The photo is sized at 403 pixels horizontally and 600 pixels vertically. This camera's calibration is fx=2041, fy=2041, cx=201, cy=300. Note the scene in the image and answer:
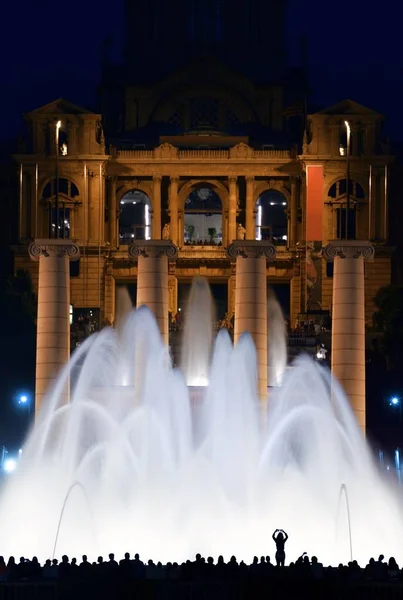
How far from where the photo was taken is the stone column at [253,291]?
9500cm

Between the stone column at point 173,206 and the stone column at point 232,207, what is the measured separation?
3.46 m

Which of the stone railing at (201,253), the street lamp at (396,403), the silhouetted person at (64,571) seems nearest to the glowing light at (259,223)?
the stone railing at (201,253)

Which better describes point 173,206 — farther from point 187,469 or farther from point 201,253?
point 187,469

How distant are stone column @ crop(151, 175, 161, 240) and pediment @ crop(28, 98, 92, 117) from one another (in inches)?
252

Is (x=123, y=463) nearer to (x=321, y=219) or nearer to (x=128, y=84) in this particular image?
(x=321, y=219)

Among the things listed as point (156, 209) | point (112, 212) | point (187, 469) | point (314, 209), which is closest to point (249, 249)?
point (187, 469)

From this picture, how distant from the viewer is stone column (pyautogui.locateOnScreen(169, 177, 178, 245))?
437 ft

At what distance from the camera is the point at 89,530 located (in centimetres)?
7444

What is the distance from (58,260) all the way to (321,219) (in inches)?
1468

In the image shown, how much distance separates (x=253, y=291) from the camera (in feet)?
313

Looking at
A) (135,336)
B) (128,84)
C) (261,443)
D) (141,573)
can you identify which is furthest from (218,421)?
(128,84)

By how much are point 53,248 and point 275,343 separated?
2718 centimetres

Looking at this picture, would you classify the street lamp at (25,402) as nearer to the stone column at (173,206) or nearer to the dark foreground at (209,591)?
the stone column at (173,206)

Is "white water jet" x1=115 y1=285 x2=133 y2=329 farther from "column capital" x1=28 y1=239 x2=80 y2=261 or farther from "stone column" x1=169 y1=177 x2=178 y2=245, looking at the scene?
"column capital" x1=28 y1=239 x2=80 y2=261
